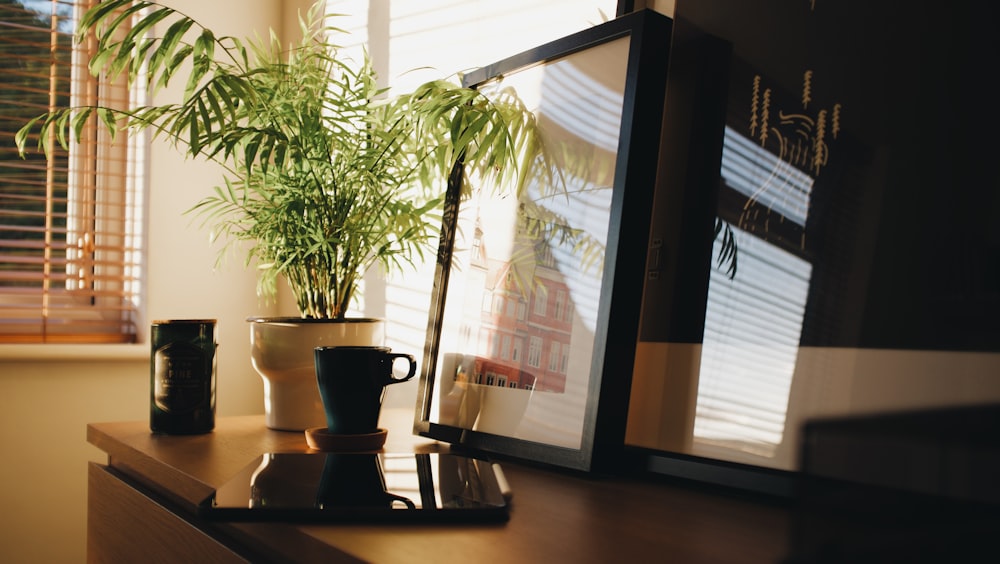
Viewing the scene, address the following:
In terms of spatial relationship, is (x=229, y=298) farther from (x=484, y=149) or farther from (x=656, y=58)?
(x=656, y=58)

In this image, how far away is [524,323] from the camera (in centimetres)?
92

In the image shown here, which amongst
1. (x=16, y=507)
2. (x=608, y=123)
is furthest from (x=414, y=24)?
(x=16, y=507)

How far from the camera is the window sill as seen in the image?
1761 mm

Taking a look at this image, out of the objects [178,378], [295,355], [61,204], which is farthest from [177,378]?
[61,204]

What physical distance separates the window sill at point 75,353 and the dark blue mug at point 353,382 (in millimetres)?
1180

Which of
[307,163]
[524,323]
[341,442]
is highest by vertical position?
[307,163]

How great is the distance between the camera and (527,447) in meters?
0.86

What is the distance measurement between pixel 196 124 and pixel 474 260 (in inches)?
15.9

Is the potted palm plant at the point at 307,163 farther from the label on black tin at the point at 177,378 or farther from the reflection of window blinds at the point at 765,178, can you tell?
the reflection of window blinds at the point at 765,178

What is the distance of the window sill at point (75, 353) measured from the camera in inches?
69.3

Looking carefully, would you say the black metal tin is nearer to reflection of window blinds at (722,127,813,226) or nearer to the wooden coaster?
the wooden coaster

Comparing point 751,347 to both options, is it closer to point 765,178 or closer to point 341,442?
point 765,178

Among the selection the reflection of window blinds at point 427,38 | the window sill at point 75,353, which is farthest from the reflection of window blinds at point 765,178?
the window sill at point 75,353

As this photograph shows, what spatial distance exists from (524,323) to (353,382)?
→ 23cm
